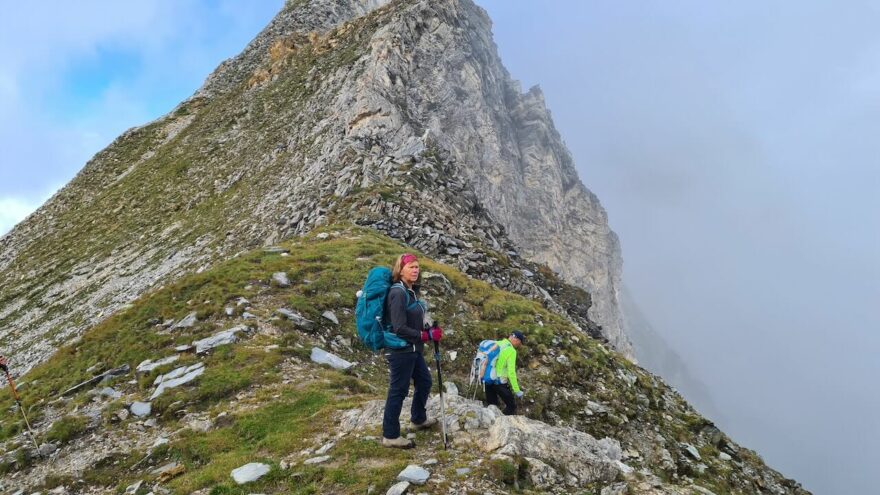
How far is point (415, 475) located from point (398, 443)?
1.05 meters

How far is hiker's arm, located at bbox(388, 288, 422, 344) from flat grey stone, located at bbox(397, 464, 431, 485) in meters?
1.93

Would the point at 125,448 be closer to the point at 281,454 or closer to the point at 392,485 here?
the point at 281,454

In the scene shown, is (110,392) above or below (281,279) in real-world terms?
below

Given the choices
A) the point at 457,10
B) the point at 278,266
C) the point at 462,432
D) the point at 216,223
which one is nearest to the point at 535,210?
the point at 457,10

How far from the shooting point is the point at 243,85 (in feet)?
205

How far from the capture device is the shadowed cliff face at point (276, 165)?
32.1 m

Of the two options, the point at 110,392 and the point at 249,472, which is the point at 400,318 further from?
the point at 110,392

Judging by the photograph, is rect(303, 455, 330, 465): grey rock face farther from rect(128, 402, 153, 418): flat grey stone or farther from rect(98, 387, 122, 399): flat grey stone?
rect(98, 387, 122, 399): flat grey stone

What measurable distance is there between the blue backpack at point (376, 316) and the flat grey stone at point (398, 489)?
2.08 metres

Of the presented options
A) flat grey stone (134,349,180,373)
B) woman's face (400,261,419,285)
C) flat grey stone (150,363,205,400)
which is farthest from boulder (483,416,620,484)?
flat grey stone (134,349,180,373)

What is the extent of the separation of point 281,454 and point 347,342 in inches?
279

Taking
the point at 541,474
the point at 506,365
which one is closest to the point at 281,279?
the point at 506,365

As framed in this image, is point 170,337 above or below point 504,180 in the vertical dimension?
below

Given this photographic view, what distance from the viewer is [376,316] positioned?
26.9 ft
